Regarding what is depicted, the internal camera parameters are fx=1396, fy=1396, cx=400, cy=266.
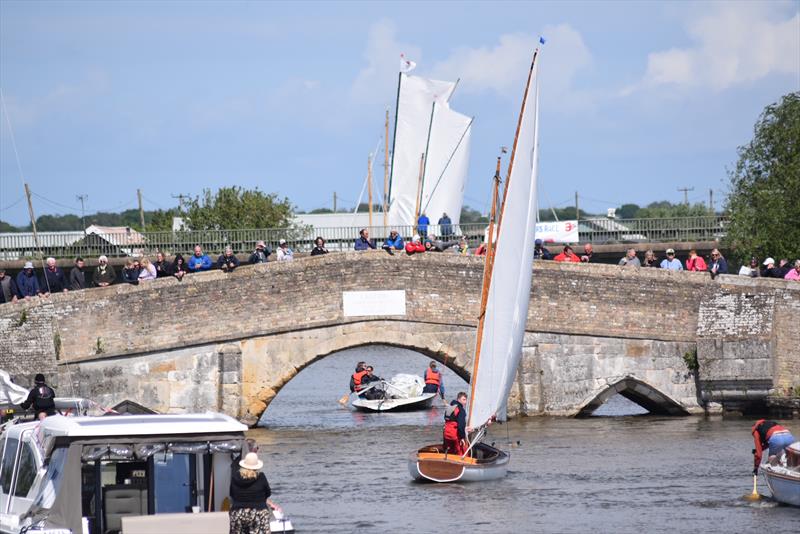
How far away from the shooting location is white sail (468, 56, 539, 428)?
30062 mm

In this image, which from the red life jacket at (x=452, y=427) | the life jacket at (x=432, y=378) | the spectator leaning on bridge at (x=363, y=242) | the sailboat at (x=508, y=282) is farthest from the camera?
the life jacket at (x=432, y=378)

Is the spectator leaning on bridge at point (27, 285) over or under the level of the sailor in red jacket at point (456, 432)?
over

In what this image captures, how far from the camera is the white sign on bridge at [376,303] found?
121 feet

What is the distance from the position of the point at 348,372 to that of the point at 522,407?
31288mm

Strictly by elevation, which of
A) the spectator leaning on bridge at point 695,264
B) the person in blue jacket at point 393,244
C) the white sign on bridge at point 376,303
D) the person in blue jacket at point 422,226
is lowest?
the white sign on bridge at point 376,303

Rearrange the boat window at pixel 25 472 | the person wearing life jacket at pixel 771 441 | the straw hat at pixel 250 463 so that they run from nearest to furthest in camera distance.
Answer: the straw hat at pixel 250 463, the boat window at pixel 25 472, the person wearing life jacket at pixel 771 441

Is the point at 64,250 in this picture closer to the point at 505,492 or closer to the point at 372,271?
the point at 372,271

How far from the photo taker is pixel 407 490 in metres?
27.8

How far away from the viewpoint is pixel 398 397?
47094mm

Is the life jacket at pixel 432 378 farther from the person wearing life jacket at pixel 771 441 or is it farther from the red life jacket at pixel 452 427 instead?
the person wearing life jacket at pixel 771 441

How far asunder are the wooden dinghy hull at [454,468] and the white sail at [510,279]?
1.61 m

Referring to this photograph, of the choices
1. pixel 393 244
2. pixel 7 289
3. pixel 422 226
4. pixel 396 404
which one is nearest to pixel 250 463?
pixel 393 244

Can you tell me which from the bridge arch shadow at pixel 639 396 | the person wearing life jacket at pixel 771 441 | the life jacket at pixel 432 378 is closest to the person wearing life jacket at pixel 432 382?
the life jacket at pixel 432 378

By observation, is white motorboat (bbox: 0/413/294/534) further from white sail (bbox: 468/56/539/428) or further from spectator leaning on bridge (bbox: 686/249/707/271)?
spectator leaning on bridge (bbox: 686/249/707/271)
